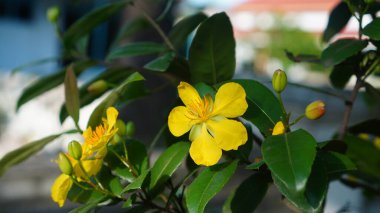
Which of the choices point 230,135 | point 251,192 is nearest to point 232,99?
point 230,135

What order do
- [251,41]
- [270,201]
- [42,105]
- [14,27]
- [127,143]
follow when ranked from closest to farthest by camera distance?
[127,143]
[270,201]
[42,105]
[14,27]
[251,41]

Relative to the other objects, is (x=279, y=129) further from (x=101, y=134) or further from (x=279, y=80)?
(x=101, y=134)

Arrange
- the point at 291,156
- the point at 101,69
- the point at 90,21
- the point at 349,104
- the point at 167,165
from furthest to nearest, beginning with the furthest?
the point at 101,69 → the point at 90,21 → the point at 349,104 → the point at 167,165 → the point at 291,156

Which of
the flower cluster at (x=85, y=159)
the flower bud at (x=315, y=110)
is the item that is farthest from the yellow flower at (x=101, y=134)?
the flower bud at (x=315, y=110)

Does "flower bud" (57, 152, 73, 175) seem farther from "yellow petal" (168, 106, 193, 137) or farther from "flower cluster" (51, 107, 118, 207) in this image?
"yellow petal" (168, 106, 193, 137)

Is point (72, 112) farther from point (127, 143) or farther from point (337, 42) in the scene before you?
point (337, 42)

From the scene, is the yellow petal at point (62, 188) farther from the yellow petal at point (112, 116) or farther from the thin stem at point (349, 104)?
the thin stem at point (349, 104)

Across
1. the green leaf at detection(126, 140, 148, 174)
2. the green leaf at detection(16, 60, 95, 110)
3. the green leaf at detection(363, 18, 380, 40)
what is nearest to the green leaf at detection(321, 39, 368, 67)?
the green leaf at detection(363, 18, 380, 40)

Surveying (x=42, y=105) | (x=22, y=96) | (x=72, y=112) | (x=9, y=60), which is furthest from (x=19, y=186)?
(x=9, y=60)
